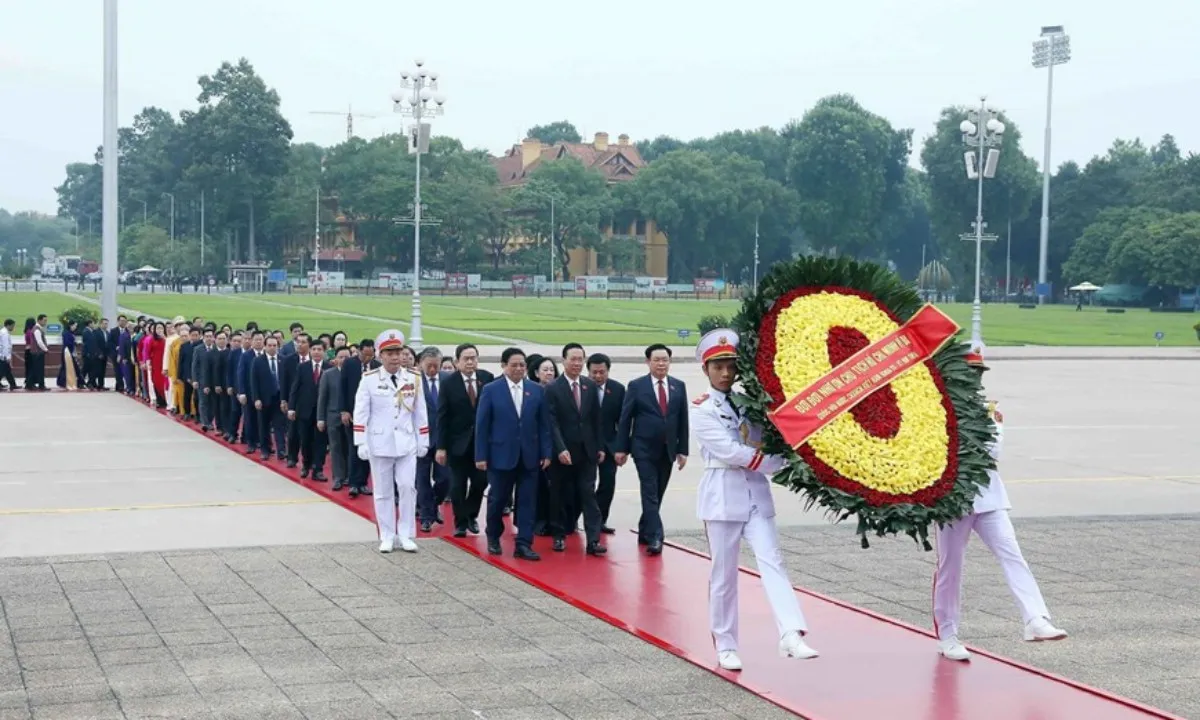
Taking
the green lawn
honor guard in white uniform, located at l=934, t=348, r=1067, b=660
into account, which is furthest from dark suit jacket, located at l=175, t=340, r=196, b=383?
the green lawn

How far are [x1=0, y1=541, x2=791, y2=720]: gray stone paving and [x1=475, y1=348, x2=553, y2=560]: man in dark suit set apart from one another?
1.85ft

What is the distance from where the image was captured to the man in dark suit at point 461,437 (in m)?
11.9

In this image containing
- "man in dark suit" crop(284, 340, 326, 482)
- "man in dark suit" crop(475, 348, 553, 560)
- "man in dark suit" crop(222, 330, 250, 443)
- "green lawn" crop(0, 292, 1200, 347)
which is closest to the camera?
"man in dark suit" crop(475, 348, 553, 560)

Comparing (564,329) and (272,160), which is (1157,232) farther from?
(272,160)

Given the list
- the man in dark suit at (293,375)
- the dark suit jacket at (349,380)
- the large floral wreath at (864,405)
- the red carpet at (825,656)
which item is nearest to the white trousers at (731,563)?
the red carpet at (825,656)

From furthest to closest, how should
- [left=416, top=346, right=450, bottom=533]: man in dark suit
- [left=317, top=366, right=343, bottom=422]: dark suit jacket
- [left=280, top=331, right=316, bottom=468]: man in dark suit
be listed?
[left=280, top=331, right=316, bottom=468]: man in dark suit, [left=317, top=366, right=343, bottom=422]: dark suit jacket, [left=416, top=346, right=450, bottom=533]: man in dark suit

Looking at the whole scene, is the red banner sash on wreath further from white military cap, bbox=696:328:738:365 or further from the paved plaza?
the paved plaza

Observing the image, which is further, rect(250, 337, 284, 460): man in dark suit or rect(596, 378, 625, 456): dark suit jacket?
A: rect(250, 337, 284, 460): man in dark suit

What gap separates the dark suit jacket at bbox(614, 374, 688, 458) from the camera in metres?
11.2

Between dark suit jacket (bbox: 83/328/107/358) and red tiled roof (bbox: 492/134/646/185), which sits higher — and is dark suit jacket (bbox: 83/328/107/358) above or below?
below

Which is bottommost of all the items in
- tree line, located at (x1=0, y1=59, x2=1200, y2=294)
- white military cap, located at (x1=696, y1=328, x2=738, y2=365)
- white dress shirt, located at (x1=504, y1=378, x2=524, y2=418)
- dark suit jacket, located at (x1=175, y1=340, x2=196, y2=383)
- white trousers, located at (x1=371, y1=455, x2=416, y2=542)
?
white trousers, located at (x1=371, y1=455, x2=416, y2=542)

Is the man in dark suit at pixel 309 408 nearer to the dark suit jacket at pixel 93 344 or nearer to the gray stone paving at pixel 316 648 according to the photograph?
the gray stone paving at pixel 316 648

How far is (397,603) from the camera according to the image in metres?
9.42

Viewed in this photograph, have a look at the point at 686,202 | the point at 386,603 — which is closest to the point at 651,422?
the point at 386,603
